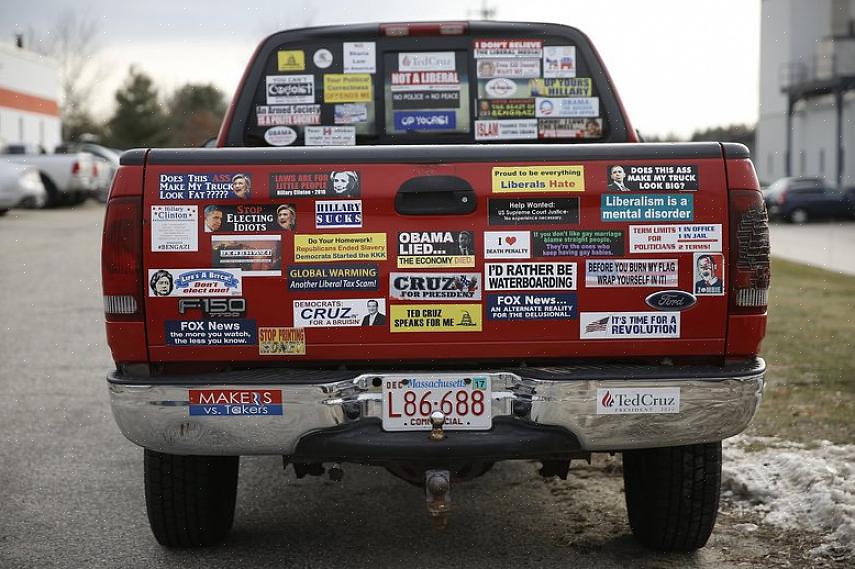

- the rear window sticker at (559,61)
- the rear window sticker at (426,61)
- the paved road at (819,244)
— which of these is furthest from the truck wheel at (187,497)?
the paved road at (819,244)

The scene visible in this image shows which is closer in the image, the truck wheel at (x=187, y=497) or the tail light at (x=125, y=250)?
the tail light at (x=125, y=250)

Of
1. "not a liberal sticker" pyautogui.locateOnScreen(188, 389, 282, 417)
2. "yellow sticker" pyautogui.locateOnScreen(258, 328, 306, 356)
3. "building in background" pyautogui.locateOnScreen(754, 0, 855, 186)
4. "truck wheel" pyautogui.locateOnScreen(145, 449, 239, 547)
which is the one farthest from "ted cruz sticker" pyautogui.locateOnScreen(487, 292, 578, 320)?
"building in background" pyautogui.locateOnScreen(754, 0, 855, 186)

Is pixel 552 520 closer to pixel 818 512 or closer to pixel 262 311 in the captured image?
pixel 818 512

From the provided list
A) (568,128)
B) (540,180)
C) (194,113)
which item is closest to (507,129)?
(568,128)

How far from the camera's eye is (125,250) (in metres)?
3.54

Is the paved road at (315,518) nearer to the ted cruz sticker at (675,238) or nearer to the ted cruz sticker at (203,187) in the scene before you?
the ted cruz sticker at (675,238)

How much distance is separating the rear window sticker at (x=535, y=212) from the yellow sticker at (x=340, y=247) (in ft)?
1.23

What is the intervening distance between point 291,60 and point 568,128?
4.52ft

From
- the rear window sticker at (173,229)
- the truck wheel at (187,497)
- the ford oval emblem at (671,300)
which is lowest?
the truck wheel at (187,497)

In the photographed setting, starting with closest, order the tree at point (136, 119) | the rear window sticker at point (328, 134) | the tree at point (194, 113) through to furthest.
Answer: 1. the rear window sticker at point (328, 134)
2. the tree at point (194, 113)
3. the tree at point (136, 119)

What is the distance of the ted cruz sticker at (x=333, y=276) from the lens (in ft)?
11.6

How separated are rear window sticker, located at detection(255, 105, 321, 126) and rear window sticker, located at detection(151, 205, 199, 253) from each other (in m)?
1.87

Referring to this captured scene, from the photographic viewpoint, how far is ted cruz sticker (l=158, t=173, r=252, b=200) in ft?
11.6

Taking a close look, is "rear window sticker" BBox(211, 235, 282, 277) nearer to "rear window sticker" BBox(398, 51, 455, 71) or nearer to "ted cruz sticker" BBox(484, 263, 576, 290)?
"ted cruz sticker" BBox(484, 263, 576, 290)
